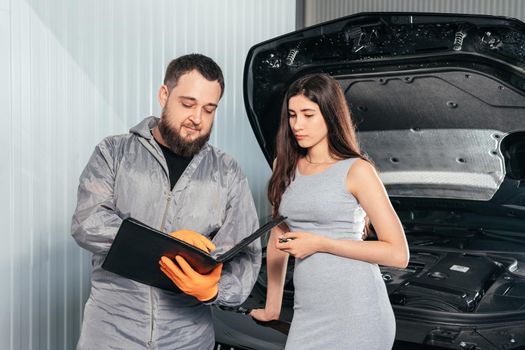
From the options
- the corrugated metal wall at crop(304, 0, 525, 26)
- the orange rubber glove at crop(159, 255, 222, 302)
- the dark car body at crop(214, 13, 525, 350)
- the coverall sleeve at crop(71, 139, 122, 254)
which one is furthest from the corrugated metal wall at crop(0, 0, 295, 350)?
the corrugated metal wall at crop(304, 0, 525, 26)

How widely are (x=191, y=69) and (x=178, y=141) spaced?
18 centimetres

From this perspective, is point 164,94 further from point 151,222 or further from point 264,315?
point 264,315

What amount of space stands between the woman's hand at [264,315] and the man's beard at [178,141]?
511mm

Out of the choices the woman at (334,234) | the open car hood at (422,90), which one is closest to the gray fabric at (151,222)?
the woman at (334,234)

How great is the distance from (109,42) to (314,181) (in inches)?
66.4

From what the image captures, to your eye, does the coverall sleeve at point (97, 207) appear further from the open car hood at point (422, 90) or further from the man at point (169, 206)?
the open car hood at point (422, 90)

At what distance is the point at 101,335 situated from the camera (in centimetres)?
141

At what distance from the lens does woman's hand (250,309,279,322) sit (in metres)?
1.68

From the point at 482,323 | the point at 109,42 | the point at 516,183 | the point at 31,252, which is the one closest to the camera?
the point at 482,323

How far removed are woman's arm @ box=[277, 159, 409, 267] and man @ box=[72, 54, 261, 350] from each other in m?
0.18

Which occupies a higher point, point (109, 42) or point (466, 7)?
point (466, 7)

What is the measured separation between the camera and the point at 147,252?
1.27 meters

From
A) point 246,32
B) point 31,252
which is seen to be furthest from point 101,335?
point 246,32

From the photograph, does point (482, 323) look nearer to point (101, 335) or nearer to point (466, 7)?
point (101, 335)
